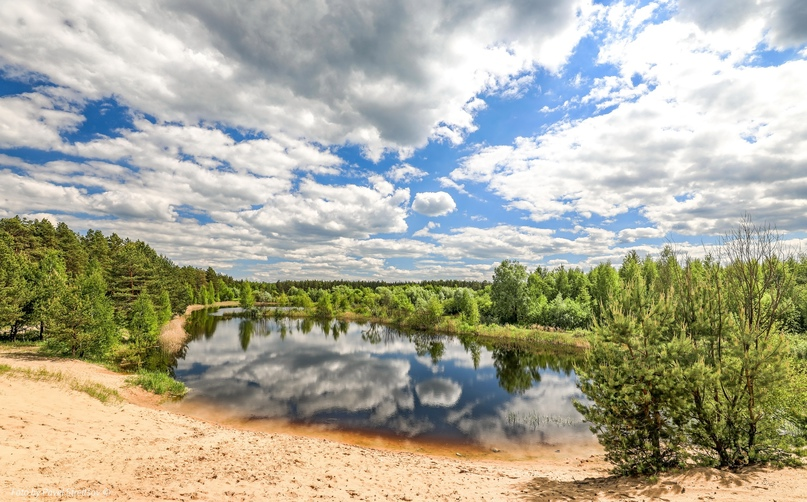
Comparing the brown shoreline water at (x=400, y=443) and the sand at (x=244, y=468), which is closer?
the sand at (x=244, y=468)

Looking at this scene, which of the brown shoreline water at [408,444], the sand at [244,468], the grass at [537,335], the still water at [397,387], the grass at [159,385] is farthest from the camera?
the grass at [537,335]

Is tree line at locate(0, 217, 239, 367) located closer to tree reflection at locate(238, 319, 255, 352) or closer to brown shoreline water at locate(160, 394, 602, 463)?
tree reflection at locate(238, 319, 255, 352)

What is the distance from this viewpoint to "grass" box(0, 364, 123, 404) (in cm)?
1994

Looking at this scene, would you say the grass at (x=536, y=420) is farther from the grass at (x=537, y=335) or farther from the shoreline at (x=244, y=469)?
the grass at (x=537, y=335)

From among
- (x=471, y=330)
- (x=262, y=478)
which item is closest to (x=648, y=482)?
(x=262, y=478)

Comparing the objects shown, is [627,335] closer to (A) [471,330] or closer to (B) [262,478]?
(B) [262,478]

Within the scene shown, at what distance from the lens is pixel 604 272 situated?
83.1 m

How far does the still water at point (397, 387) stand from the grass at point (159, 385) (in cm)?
114

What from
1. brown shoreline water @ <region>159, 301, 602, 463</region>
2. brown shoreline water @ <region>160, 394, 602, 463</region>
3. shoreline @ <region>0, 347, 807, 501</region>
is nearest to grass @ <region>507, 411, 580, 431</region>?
brown shoreline water @ <region>159, 301, 602, 463</region>

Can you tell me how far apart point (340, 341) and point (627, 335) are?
59.1 meters

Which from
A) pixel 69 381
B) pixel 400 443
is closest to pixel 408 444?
pixel 400 443

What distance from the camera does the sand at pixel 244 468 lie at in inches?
388

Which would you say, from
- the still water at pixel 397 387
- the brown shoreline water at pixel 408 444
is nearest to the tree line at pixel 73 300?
the still water at pixel 397 387

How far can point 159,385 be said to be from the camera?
89.7ft
